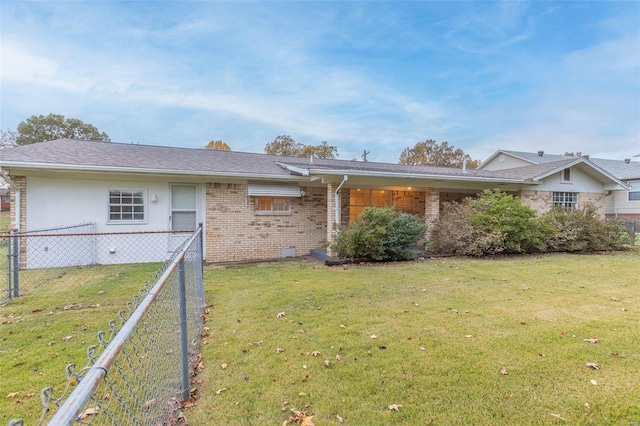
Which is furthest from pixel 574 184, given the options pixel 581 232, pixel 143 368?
pixel 143 368

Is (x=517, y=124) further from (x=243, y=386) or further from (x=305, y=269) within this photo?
(x=243, y=386)

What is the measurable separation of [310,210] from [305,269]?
325 cm

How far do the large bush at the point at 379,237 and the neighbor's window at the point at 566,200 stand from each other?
8.83m

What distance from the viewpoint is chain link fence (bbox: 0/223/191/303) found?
26.5ft

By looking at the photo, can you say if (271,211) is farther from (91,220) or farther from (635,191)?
(635,191)

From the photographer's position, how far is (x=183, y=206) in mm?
10227

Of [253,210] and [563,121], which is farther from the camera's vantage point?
[563,121]

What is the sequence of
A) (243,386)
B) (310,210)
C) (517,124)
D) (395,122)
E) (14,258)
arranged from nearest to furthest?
(243,386)
(14,258)
(310,210)
(517,124)
(395,122)

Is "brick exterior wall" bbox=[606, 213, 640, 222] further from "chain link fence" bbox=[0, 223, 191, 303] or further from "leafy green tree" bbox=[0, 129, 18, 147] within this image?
"leafy green tree" bbox=[0, 129, 18, 147]

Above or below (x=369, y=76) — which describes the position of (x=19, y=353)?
below

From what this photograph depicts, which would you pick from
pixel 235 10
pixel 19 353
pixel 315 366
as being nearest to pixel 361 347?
pixel 315 366

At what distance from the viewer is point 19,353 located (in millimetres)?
3721

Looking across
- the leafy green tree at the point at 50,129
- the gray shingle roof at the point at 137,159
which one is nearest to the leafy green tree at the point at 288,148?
the leafy green tree at the point at 50,129

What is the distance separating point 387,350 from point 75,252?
9.54 meters
